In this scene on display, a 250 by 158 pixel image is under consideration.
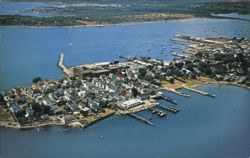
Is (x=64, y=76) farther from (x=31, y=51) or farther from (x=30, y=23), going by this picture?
(x=30, y=23)

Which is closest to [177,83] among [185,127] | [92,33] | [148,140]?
[185,127]

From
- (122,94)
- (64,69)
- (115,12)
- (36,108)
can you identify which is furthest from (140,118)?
(115,12)

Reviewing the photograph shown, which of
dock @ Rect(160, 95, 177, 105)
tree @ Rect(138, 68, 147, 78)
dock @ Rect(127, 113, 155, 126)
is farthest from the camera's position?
tree @ Rect(138, 68, 147, 78)

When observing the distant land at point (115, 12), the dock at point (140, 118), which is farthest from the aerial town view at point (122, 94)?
the distant land at point (115, 12)

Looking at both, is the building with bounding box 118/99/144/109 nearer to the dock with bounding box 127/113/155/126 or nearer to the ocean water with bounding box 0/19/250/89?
the dock with bounding box 127/113/155/126

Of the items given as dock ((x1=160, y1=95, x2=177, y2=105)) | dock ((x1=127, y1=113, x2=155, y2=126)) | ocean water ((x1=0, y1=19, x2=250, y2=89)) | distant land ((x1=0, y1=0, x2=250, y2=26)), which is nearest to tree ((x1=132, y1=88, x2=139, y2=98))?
dock ((x1=160, y1=95, x2=177, y2=105))
